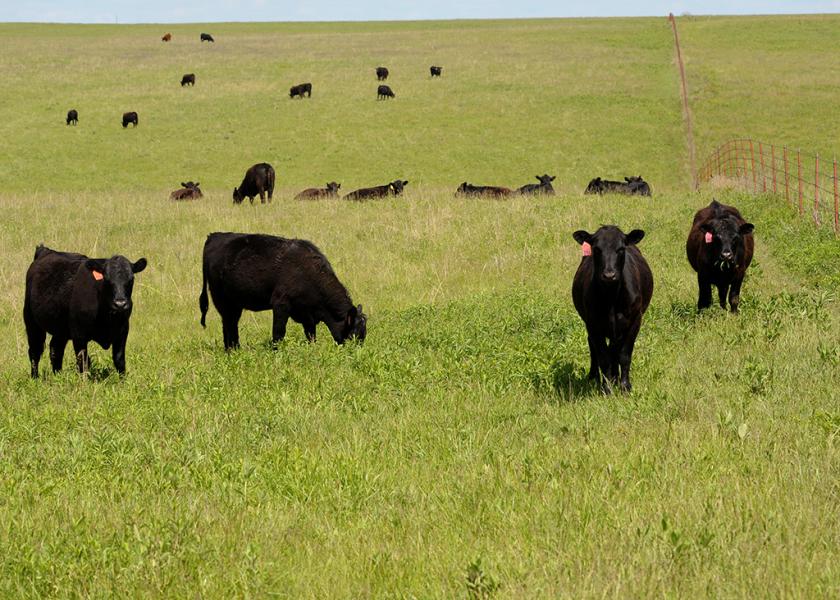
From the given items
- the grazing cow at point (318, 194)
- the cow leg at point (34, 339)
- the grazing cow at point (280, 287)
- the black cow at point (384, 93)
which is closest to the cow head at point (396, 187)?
the grazing cow at point (318, 194)

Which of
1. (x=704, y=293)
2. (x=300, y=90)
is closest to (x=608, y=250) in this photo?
(x=704, y=293)

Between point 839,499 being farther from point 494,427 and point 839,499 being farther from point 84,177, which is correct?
point 84,177

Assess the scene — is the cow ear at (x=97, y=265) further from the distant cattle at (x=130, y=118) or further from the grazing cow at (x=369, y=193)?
the distant cattle at (x=130, y=118)

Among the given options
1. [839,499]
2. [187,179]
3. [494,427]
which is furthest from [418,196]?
[839,499]

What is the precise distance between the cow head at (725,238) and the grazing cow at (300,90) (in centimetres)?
4267

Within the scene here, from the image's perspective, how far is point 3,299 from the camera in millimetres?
15078

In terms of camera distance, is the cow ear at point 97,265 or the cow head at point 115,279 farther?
the cow ear at point 97,265

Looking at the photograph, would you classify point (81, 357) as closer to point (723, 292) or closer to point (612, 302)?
point (612, 302)

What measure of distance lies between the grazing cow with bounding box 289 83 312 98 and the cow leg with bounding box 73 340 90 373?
43.4 meters

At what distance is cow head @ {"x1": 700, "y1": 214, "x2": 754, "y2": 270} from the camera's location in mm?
11820

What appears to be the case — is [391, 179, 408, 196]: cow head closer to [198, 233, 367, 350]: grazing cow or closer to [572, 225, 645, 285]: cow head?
[198, 233, 367, 350]: grazing cow

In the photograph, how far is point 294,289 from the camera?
470 inches

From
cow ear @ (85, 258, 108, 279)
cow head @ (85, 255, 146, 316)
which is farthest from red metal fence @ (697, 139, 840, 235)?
cow ear @ (85, 258, 108, 279)

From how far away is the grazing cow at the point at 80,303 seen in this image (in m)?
10.1
